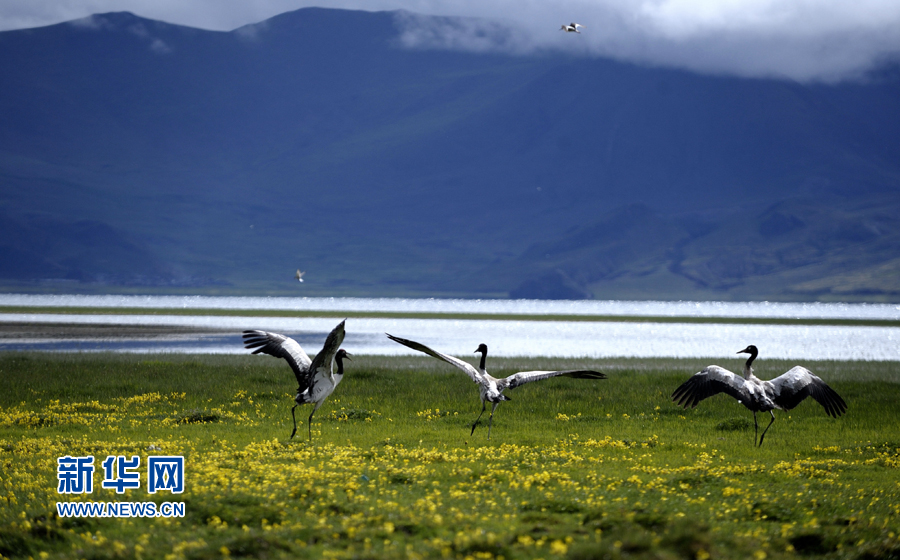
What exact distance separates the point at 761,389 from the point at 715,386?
3.64 feet

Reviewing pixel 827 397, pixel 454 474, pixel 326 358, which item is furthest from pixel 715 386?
pixel 326 358

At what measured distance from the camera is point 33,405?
2889cm

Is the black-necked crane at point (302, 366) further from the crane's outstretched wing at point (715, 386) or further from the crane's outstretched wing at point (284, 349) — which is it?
the crane's outstretched wing at point (715, 386)

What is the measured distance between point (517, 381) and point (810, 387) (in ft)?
24.6

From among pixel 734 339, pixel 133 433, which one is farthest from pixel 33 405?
pixel 734 339

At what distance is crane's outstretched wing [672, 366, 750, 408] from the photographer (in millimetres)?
21328

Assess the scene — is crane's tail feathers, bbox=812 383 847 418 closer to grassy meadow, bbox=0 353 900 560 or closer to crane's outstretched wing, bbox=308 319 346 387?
grassy meadow, bbox=0 353 900 560

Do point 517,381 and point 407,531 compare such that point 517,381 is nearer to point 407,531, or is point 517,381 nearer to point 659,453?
point 659,453

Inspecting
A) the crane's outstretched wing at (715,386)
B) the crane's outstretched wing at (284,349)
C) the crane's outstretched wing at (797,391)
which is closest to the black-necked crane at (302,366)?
the crane's outstretched wing at (284,349)

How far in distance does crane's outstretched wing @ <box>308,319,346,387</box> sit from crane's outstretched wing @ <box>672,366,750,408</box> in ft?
27.8

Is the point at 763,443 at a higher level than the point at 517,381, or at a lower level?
lower

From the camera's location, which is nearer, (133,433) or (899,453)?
(899,453)

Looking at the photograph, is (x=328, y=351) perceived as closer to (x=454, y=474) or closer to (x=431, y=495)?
(x=454, y=474)

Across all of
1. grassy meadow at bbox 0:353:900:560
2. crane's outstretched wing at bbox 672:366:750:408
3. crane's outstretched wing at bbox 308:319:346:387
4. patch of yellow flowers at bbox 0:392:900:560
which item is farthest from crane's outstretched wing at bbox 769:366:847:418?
crane's outstretched wing at bbox 308:319:346:387
